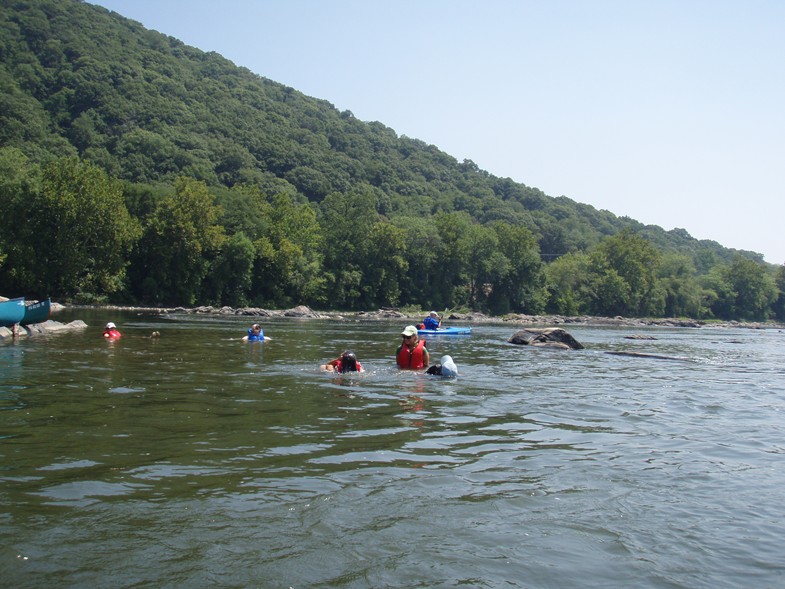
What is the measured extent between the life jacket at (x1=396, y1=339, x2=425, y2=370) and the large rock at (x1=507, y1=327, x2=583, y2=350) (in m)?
14.9

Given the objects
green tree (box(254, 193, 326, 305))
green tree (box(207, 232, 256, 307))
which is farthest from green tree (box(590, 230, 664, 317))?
green tree (box(207, 232, 256, 307))

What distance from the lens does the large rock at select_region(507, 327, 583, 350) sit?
3350 cm

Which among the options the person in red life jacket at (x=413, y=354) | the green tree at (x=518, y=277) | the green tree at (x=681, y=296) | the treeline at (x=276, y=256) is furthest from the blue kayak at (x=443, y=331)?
the green tree at (x=681, y=296)

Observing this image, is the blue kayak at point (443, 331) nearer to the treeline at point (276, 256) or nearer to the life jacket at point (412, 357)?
the life jacket at point (412, 357)

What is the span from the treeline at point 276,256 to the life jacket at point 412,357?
44.6 metres

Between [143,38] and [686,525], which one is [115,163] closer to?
[143,38]

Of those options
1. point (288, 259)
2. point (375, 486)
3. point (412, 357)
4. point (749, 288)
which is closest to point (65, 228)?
point (288, 259)

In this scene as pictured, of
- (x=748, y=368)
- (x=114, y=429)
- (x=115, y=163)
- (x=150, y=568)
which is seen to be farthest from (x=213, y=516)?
(x=115, y=163)

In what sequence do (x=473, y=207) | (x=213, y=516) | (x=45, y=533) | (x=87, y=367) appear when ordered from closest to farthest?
(x=45, y=533) < (x=213, y=516) < (x=87, y=367) < (x=473, y=207)

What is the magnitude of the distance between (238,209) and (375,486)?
7482cm

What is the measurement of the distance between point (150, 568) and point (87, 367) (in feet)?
44.9

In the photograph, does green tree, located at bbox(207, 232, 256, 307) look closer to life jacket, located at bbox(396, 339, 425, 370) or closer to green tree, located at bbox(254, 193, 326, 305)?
green tree, located at bbox(254, 193, 326, 305)

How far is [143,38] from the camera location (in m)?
153

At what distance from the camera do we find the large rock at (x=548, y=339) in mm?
33500
